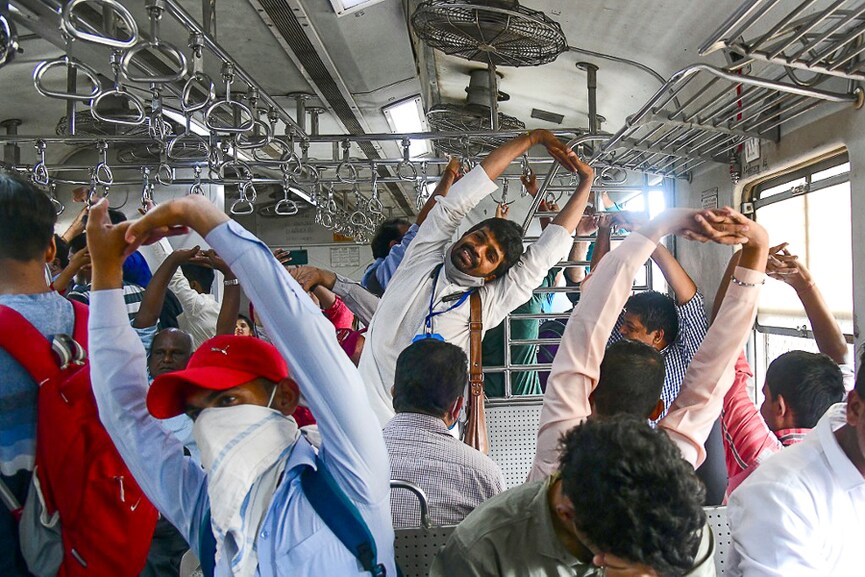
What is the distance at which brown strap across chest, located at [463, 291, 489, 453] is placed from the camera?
256 centimetres

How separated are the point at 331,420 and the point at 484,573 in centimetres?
39

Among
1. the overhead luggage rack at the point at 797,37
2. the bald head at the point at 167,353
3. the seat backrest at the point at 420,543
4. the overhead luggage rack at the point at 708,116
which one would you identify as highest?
the overhead luggage rack at the point at 708,116

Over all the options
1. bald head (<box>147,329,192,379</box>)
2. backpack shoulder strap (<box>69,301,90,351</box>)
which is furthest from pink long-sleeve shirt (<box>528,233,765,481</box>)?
bald head (<box>147,329,192,379</box>)

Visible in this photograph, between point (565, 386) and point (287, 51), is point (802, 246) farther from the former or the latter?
point (287, 51)

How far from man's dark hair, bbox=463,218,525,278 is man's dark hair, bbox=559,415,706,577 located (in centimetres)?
171

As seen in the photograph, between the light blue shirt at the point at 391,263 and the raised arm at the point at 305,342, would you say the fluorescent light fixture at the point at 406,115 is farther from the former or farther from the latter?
the raised arm at the point at 305,342

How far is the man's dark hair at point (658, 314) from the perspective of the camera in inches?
94.7

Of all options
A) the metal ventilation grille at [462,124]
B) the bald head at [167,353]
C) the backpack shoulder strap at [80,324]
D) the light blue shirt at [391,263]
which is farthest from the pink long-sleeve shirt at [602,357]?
the metal ventilation grille at [462,124]

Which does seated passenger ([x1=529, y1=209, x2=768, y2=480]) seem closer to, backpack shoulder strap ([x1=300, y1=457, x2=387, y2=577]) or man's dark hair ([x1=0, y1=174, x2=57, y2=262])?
backpack shoulder strap ([x1=300, y1=457, x2=387, y2=577])

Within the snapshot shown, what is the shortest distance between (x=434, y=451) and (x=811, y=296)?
145cm

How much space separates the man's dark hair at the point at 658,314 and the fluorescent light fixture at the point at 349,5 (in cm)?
218

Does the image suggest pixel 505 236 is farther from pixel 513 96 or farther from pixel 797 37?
pixel 513 96

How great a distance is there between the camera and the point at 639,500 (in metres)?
1.04

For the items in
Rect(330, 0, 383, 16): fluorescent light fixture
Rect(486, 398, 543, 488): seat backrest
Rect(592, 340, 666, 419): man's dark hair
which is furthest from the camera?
Rect(486, 398, 543, 488): seat backrest
